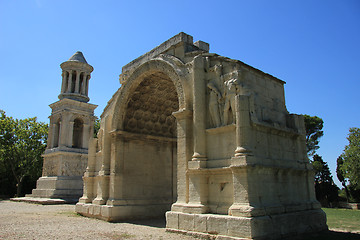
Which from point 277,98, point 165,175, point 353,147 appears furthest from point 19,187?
point 353,147

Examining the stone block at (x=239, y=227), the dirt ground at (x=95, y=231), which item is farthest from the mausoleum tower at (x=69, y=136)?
the stone block at (x=239, y=227)

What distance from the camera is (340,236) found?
8.65 metres

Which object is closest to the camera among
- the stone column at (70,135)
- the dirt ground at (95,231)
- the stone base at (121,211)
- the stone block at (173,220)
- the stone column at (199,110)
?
the dirt ground at (95,231)

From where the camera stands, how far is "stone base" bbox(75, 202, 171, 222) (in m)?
12.1

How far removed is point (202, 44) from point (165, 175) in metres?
6.66

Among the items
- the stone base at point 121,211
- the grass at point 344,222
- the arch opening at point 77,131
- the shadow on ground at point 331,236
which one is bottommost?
the grass at point 344,222

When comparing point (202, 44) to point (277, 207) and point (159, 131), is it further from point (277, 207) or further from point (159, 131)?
point (277, 207)

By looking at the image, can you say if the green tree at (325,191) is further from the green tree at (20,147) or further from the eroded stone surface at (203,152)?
the green tree at (20,147)

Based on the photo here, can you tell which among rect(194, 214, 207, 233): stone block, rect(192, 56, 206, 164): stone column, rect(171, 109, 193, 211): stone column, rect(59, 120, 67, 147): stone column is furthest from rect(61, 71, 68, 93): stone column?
rect(194, 214, 207, 233): stone block

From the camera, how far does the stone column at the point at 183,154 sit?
31.3 feet

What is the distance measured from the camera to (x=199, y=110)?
9656 mm

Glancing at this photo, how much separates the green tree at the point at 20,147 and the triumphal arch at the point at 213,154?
22.7m

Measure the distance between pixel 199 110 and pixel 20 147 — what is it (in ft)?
97.4

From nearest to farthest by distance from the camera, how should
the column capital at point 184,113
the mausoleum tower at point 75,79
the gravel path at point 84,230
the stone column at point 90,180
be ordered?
the gravel path at point 84,230 → the column capital at point 184,113 → the stone column at point 90,180 → the mausoleum tower at point 75,79
